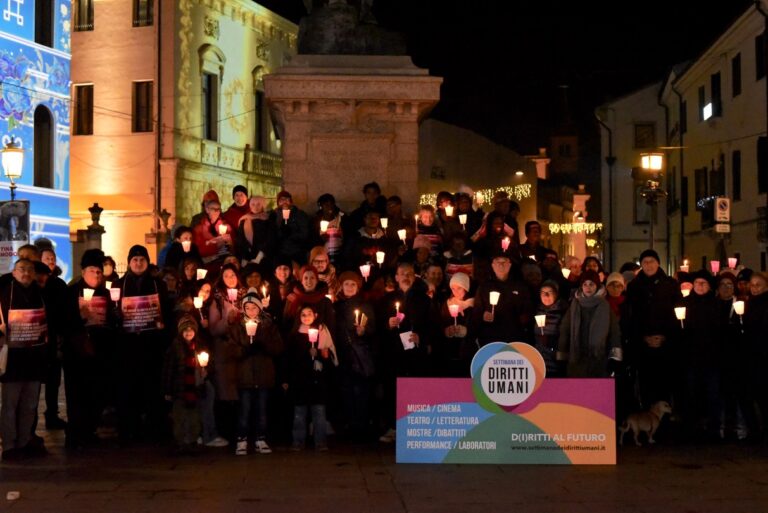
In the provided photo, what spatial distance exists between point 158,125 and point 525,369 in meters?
35.6

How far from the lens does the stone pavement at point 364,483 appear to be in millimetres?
9805

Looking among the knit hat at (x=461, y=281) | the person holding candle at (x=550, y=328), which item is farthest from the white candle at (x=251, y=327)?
the person holding candle at (x=550, y=328)

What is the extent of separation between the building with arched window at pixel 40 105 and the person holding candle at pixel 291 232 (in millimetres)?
21559

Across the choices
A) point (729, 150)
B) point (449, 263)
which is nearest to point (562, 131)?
point (729, 150)

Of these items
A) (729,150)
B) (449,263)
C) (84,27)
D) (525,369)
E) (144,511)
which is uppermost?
(84,27)

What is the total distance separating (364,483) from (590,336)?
352 cm

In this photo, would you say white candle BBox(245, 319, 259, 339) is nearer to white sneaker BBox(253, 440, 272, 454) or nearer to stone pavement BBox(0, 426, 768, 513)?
white sneaker BBox(253, 440, 272, 454)

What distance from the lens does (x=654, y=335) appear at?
1428 cm

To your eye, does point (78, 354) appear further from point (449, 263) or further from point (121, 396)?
point (449, 263)

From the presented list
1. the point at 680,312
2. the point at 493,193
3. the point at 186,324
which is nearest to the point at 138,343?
the point at 186,324

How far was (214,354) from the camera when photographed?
518 inches

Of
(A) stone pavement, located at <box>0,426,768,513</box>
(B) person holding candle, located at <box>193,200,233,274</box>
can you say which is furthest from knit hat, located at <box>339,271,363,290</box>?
(B) person holding candle, located at <box>193,200,233,274</box>

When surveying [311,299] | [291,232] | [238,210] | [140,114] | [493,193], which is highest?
[140,114]

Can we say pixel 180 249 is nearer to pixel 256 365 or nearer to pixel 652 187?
pixel 256 365
